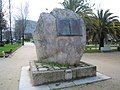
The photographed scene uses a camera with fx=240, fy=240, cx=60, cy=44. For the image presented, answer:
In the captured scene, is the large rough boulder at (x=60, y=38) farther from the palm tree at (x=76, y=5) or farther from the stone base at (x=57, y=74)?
the palm tree at (x=76, y=5)

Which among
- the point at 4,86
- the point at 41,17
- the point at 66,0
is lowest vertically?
the point at 4,86

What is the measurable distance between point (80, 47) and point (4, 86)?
309cm

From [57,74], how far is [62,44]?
134 cm

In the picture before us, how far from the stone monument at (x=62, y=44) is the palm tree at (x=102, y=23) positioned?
54.0 feet

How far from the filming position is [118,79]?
868cm

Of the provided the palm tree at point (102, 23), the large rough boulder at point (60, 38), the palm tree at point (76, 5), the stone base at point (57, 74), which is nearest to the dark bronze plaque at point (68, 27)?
the large rough boulder at point (60, 38)

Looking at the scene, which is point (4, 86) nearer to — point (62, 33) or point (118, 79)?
point (62, 33)

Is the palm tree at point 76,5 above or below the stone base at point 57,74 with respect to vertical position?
above

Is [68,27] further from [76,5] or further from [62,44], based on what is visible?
[76,5]

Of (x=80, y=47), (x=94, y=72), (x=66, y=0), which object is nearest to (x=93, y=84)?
(x=94, y=72)

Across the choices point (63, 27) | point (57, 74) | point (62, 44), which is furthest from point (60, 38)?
point (57, 74)

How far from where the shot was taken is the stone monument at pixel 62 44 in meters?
8.58

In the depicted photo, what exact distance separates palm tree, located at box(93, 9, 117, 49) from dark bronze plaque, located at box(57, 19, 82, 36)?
54.4 ft

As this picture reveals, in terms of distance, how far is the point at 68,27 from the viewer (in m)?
9.08
